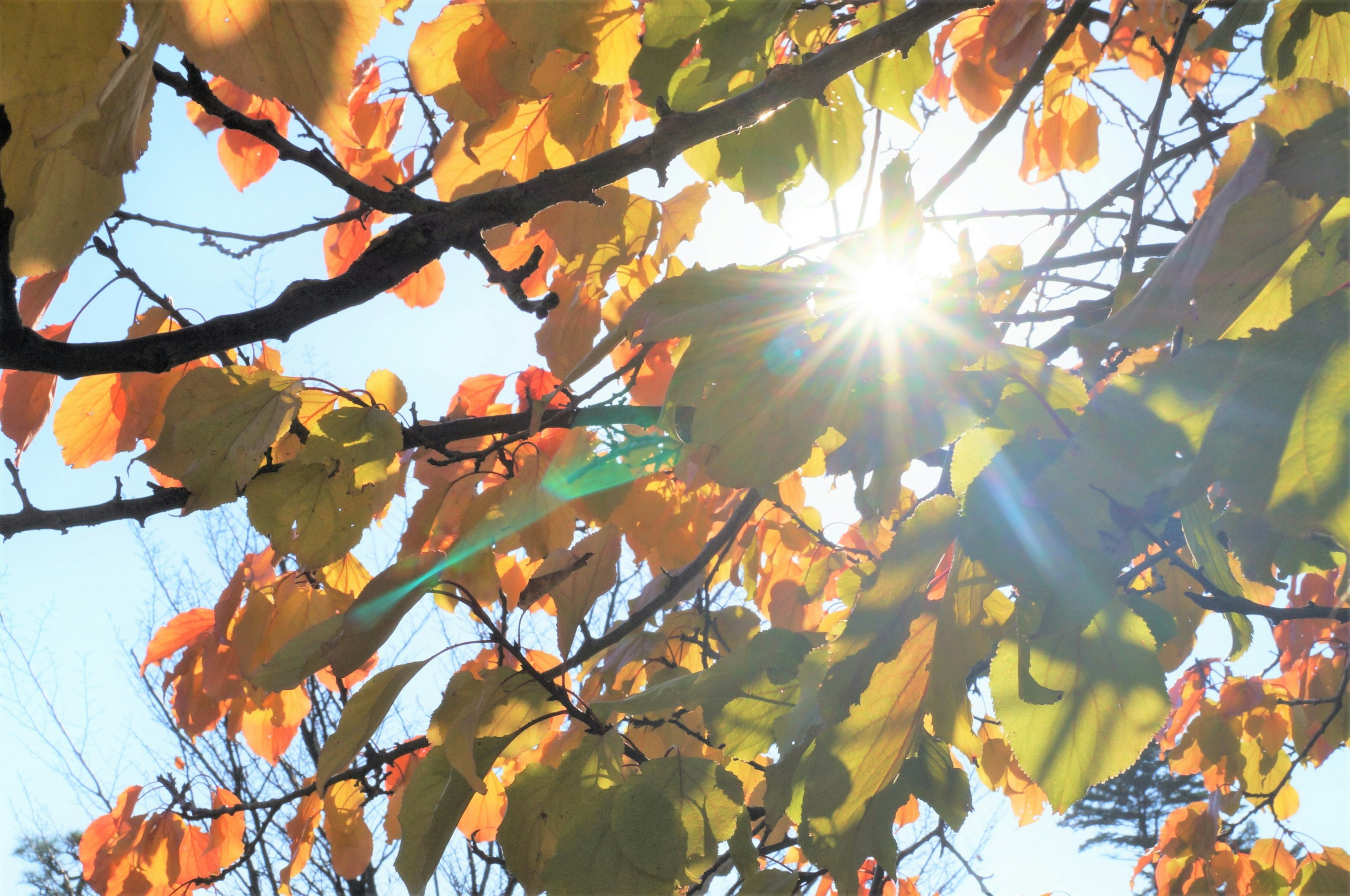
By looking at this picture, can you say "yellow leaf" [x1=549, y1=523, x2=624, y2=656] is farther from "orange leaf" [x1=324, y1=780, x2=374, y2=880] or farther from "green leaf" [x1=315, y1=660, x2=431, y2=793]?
"orange leaf" [x1=324, y1=780, x2=374, y2=880]

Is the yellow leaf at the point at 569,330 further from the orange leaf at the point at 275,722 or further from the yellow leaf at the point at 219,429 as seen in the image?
the orange leaf at the point at 275,722

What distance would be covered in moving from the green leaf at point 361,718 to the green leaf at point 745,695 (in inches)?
7.0

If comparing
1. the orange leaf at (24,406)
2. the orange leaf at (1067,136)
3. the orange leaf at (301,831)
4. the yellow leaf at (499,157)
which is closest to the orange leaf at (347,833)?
the orange leaf at (301,831)

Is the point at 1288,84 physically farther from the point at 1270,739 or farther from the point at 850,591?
the point at 1270,739

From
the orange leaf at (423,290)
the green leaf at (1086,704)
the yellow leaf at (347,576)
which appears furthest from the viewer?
the orange leaf at (423,290)

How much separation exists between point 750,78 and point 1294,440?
0.67m

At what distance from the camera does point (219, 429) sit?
26.5 inches

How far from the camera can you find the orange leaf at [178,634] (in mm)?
1450

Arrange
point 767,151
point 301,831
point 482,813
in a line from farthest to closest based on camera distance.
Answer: point 301,831, point 482,813, point 767,151

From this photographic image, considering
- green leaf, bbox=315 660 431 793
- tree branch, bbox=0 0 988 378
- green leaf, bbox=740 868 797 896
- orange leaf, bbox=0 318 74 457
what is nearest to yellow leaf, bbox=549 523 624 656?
green leaf, bbox=315 660 431 793

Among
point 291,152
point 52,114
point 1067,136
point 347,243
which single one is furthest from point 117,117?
point 1067,136

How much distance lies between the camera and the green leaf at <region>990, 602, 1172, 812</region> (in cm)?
39

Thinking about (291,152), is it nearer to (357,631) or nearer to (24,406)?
(357,631)

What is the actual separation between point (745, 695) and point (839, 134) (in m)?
0.68
